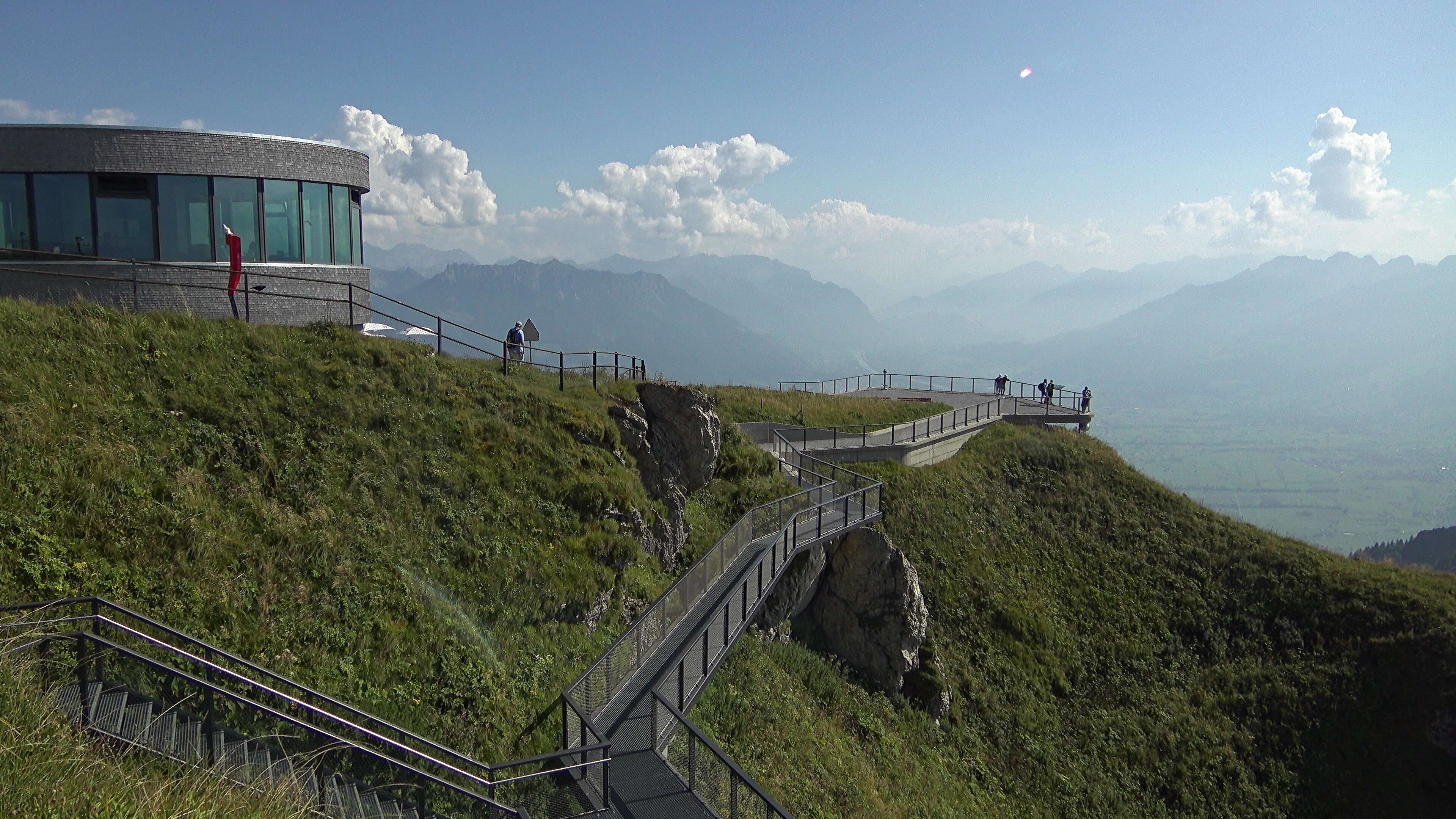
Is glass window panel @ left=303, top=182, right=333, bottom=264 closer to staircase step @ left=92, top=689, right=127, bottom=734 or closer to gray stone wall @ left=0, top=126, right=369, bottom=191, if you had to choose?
gray stone wall @ left=0, top=126, right=369, bottom=191

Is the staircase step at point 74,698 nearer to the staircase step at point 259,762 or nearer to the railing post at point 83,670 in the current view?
the railing post at point 83,670

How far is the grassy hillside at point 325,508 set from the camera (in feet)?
31.5

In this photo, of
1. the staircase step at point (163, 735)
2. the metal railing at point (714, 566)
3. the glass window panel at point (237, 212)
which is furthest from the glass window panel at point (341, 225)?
the staircase step at point (163, 735)

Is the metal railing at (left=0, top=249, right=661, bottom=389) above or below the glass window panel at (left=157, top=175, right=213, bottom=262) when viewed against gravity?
below

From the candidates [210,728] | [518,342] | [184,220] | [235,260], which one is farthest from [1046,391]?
[210,728]

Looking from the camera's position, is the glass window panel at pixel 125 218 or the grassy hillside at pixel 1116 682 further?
the glass window panel at pixel 125 218

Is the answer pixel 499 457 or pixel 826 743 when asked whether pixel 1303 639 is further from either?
pixel 499 457

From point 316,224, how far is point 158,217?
3.57m

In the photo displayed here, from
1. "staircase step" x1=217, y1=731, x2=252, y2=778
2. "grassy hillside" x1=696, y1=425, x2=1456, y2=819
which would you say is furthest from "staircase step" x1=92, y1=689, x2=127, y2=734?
"grassy hillside" x1=696, y1=425, x2=1456, y2=819

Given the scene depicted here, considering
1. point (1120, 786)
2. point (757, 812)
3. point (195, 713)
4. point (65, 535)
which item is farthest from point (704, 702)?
point (1120, 786)

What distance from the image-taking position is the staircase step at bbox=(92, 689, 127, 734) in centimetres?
682

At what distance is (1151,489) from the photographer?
1325 inches

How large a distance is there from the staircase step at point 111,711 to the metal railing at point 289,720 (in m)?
0.11

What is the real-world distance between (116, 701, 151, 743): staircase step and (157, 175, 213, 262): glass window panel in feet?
49.2
